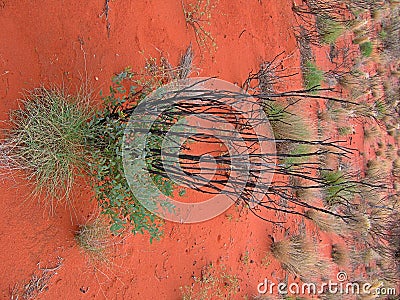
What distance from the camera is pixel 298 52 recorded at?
5406mm

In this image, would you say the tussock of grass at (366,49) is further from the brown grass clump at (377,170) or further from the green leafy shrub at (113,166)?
the green leafy shrub at (113,166)

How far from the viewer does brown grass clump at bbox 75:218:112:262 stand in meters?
2.62

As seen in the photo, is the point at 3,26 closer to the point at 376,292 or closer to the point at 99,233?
the point at 99,233

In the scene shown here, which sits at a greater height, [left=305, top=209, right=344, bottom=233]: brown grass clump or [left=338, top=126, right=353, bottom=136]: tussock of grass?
[left=338, top=126, right=353, bottom=136]: tussock of grass

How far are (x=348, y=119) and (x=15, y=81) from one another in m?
4.82

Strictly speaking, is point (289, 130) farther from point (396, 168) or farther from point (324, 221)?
point (396, 168)

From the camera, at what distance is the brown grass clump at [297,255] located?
440cm

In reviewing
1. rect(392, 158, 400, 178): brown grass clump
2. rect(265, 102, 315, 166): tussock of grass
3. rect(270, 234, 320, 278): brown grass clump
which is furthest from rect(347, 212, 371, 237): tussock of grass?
rect(392, 158, 400, 178): brown grass clump

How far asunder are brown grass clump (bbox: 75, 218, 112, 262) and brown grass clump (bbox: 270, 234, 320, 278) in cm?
220

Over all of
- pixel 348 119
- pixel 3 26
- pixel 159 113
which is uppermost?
pixel 348 119

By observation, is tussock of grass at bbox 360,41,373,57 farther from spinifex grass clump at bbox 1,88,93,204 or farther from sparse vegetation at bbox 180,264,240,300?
spinifex grass clump at bbox 1,88,93,204

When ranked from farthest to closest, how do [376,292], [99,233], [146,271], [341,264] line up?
[376,292]
[341,264]
[146,271]
[99,233]

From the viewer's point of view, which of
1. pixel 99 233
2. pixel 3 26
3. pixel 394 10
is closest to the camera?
pixel 3 26

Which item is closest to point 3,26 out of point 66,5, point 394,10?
point 66,5
